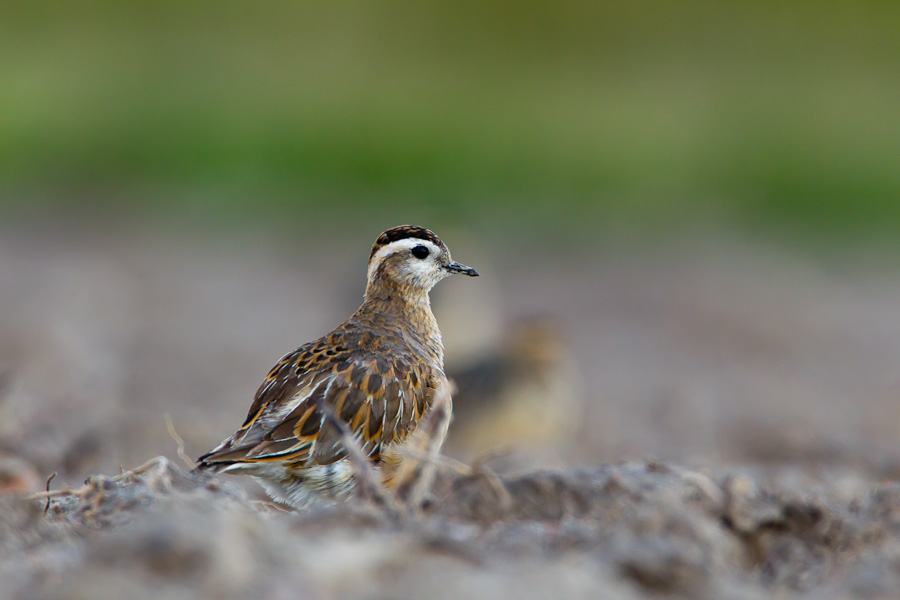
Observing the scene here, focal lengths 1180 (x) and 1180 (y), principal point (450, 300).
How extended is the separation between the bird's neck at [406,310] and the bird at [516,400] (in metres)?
3.28

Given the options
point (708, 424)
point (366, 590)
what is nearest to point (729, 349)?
point (708, 424)

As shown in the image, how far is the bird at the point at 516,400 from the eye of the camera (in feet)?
35.1

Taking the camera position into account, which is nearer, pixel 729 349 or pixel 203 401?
pixel 203 401

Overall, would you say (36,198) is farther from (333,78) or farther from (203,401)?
(203,401)

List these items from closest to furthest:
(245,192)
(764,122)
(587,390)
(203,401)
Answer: (203,401), (587,390), (245,192), (764,122)

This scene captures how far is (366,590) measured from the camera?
2.68 metres

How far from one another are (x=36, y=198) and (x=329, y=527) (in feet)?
62.9

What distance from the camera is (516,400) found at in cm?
1114

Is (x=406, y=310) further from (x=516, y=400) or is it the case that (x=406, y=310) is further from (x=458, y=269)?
(x=516, y=400)

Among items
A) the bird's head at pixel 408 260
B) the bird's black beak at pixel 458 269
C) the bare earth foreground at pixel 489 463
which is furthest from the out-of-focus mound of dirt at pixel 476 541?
the bird's black beak at pixel 458 269

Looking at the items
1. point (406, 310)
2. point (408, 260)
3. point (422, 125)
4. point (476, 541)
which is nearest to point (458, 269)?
point (408, 260)

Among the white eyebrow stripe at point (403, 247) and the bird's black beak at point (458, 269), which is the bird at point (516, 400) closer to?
the bird's black beak at point (458, 269)

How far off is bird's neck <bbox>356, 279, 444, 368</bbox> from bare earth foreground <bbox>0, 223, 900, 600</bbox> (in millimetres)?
1363

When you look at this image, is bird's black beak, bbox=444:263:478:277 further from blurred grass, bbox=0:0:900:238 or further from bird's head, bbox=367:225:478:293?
blurred grass, bbox=0:0:900:238
